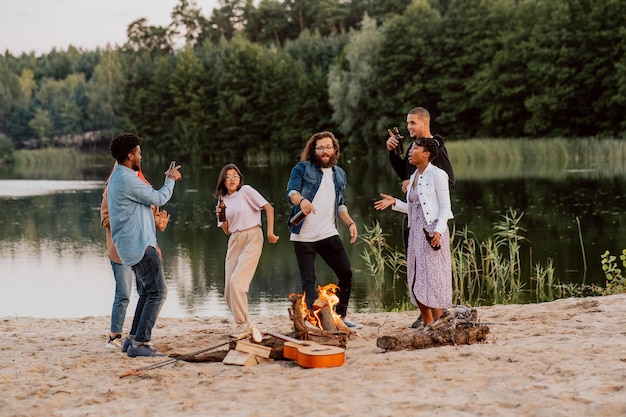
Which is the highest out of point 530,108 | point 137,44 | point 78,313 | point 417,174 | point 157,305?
point 137,44

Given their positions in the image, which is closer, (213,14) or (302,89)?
(302,89)

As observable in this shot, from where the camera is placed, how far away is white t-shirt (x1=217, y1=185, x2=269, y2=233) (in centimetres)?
744

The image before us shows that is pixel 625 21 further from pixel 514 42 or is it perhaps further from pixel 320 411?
pixel 320 411

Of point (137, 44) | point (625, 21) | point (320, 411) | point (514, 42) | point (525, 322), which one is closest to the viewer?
point (320, 411)

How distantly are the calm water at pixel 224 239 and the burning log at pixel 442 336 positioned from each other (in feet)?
16.1

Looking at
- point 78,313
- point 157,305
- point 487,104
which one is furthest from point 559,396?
point 487,104

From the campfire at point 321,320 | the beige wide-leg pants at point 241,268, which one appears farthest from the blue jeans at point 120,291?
the campfire at point 321,320

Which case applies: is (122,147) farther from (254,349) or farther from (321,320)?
(321,320)

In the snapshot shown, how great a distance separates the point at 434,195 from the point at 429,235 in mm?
326

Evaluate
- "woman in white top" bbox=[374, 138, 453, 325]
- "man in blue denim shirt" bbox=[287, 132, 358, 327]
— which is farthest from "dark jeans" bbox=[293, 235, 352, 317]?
"woman in white top" bbox=[374, 138, 453, 325]

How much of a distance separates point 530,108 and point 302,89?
2165 centimetres

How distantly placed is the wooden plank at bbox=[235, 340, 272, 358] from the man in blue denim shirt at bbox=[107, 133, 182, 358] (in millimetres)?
767

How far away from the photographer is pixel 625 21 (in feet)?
150

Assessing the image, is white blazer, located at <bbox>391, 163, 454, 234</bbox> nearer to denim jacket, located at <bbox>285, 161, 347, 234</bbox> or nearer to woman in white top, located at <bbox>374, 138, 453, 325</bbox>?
woman in white top, located at <bbox>374, 138, 453, 325</bbox>
